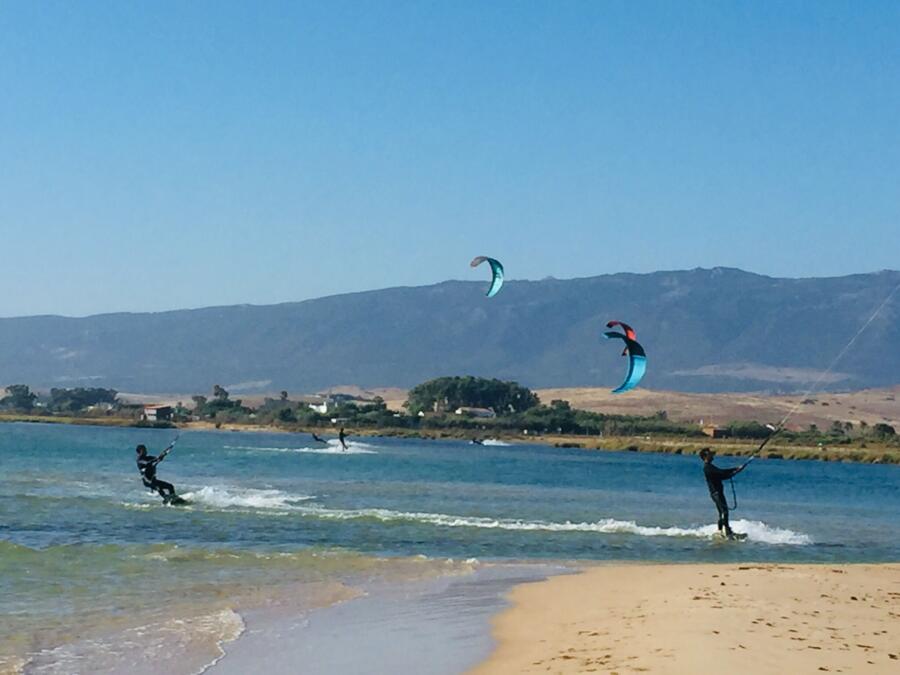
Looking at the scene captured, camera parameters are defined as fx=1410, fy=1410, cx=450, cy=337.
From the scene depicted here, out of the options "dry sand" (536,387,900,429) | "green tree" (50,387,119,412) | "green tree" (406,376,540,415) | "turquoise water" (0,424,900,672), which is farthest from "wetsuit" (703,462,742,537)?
"green tree" (50,387,119,412)

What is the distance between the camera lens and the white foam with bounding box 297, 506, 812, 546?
24219 millimetres

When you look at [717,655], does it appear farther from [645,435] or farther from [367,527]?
[645,435]

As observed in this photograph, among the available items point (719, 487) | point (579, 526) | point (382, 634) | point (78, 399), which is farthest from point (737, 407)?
point (382, 634)

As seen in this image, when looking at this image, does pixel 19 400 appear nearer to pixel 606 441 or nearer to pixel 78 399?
pixel 78 399

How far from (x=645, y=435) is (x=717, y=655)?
113767 millimetres

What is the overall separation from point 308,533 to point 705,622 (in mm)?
11565

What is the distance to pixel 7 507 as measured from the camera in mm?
26328

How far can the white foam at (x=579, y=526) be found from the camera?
79.5 ft

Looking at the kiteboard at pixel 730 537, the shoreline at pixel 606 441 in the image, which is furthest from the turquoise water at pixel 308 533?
the shoreline at pixel 606 441

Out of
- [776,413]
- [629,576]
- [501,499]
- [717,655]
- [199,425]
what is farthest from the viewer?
[776,413]

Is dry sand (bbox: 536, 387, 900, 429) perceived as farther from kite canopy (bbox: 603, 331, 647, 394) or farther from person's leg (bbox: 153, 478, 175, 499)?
kite canopy (bbox: 603, 331, 647, 394)

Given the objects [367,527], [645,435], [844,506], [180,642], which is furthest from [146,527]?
[645,435]

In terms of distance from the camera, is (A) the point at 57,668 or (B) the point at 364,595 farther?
(B) the point at 364,595

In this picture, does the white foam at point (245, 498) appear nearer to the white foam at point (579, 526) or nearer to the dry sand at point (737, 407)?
the white foam at point (579, 526)
